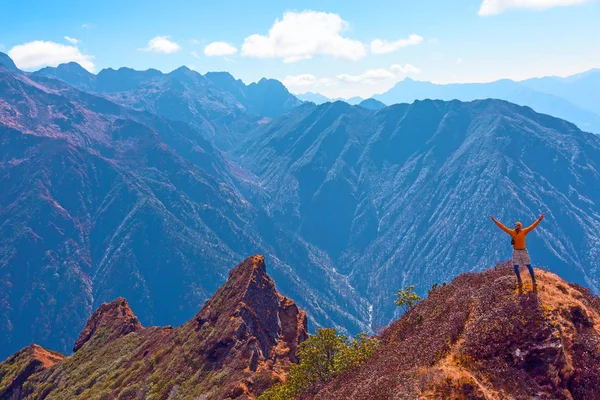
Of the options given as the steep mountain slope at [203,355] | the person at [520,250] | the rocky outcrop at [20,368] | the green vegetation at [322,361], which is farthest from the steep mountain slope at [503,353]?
the rocky outcrop at [20,368]

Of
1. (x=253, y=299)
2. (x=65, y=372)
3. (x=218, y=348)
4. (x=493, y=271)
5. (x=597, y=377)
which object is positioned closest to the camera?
(x=597, y=377)

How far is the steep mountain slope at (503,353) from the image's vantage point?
25.3 metres

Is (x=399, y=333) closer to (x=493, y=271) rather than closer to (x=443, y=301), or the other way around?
(x=443, y=301)

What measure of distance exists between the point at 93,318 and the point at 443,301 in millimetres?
113872

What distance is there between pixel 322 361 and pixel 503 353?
24.2 meters

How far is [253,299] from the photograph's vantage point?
81.1 meters

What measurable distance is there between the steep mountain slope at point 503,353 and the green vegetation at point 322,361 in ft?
23.3

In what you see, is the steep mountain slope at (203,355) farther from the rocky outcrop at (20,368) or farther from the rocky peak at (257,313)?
the rocky outcrop at (20,368)

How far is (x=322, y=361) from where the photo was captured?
47.3m

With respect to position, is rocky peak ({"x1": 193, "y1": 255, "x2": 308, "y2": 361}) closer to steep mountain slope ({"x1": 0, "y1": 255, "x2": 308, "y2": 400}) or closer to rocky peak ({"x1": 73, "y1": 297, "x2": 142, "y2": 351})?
steep mountain slope ({"x1": 0, "y1": 255, "x2": 308, "y2": 400})

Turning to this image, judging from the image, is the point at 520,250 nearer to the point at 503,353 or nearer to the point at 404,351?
the point at 503,353

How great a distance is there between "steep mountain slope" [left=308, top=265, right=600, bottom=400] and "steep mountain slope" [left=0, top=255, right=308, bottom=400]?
102 ft

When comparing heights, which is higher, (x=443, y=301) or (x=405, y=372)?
(x=443, y=301)

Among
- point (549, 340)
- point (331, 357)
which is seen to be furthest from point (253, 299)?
point (549, 340)
